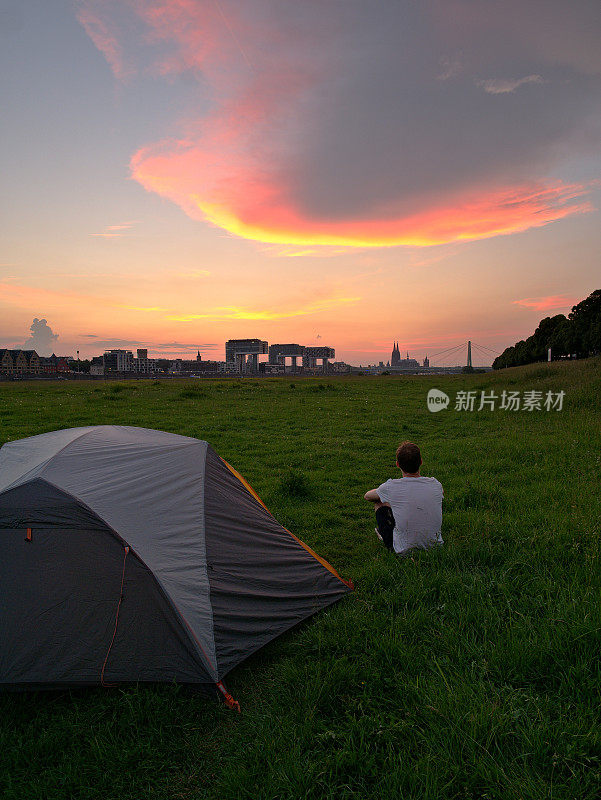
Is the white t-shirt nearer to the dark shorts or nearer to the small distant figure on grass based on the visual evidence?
the small distant figure on grass

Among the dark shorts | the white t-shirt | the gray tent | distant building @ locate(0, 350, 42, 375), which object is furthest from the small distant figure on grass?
distant building @ locate(0, 350, 42, 375)

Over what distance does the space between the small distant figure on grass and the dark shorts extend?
0.70 ft

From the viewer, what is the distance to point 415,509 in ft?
19.3

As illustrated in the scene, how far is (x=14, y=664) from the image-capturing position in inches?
155

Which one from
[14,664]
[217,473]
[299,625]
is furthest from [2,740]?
[217,473]

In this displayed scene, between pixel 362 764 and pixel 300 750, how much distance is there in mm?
448

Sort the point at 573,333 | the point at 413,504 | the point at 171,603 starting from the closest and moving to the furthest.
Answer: the point at 171,603 → the point at 413,504 → the point at 573,333

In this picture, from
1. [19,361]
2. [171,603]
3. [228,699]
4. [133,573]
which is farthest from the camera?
[19,361]

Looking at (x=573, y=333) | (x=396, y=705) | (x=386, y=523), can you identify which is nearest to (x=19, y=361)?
(x=573, y=333)

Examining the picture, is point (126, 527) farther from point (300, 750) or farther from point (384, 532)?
point (384, 532)

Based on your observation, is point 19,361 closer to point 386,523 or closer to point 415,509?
point 386,523

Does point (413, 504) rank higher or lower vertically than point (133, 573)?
higher

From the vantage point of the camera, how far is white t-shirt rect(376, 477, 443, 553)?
5852 mm

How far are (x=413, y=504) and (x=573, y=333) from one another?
2969 inches
